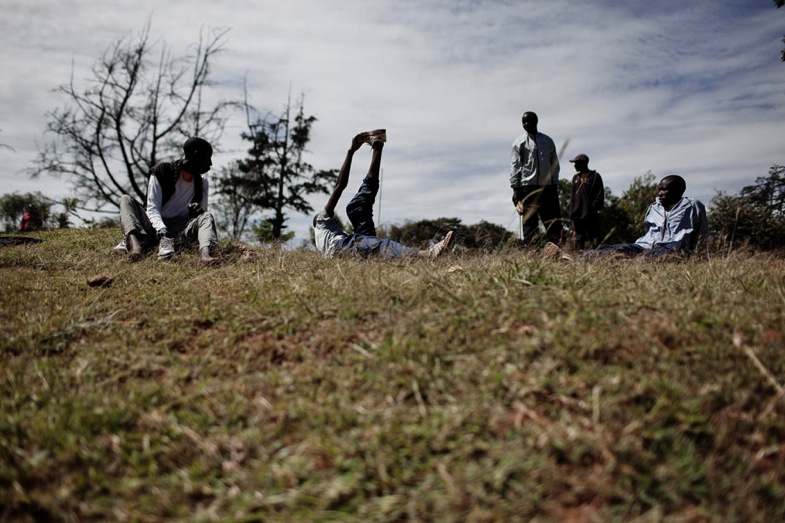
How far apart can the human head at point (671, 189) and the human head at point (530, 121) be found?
2.03 meters

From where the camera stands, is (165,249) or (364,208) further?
(364,208)

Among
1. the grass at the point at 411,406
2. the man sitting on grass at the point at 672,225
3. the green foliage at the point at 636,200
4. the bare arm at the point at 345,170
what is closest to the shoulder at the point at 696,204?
the man sitting on grass at the point at 672,225

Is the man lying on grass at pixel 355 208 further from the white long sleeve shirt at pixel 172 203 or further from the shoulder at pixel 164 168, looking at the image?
the shoulder at pixel 164 168

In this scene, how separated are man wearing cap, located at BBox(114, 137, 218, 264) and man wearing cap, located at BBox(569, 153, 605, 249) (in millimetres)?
6005

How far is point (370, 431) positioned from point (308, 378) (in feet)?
1.67

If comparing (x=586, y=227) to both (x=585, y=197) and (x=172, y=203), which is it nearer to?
(x=585, y=197)

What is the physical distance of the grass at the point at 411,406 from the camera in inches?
57.0

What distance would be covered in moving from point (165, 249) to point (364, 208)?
2.28m

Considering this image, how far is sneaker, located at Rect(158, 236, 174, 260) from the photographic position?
5.35m

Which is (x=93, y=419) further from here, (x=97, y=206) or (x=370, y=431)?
(x=97, y=206)

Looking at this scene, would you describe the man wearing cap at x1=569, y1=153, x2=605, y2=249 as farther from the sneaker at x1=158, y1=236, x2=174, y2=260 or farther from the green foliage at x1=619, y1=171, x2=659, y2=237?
the green foliage at x1=619, y1=171, x2=659, y2=237

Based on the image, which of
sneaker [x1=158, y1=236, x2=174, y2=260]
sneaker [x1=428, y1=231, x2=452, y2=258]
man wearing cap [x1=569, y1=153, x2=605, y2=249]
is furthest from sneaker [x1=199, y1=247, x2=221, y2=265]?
man wearing cap [x1=569, y1=153, x2=605, y2=249]

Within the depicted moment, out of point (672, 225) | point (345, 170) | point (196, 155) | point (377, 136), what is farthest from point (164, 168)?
point (672, 225)

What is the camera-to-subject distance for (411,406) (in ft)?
6.11
